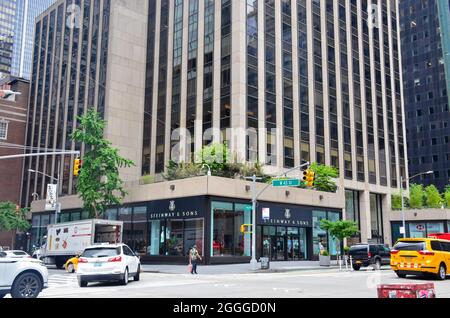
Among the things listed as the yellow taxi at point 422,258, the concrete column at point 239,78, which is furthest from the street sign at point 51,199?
the yellow taxi at point 422,258

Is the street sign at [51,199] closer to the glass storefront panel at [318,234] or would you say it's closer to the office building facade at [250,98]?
the office building facade at [250,98]

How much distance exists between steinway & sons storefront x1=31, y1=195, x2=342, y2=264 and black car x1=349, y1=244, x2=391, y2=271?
5.94m

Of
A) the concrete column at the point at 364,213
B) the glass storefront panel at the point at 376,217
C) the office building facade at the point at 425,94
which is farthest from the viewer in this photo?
the office building facade at the point at 425,94

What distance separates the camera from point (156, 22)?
59.9 metres

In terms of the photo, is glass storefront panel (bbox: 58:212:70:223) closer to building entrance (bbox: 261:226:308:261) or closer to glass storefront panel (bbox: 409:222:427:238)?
building entrance (bbox: 261:226:308:261)

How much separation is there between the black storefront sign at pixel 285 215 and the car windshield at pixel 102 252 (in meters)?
20.0

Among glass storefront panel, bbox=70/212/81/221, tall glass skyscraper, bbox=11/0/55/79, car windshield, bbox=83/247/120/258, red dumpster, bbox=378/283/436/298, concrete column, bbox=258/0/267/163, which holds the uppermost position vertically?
tall glass skyscraper, bbox=11/0/55/79

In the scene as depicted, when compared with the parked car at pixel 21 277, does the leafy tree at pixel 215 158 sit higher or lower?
higher

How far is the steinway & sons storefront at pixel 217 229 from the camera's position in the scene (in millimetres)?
37438

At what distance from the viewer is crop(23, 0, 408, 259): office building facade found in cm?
4806

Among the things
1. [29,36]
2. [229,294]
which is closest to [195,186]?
[229,294]

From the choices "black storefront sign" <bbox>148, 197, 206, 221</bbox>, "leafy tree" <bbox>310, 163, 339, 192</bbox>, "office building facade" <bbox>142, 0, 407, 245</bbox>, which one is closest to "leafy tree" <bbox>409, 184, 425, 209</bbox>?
"office building facade" <bbox>142, 0, 407, 245</bbox>
